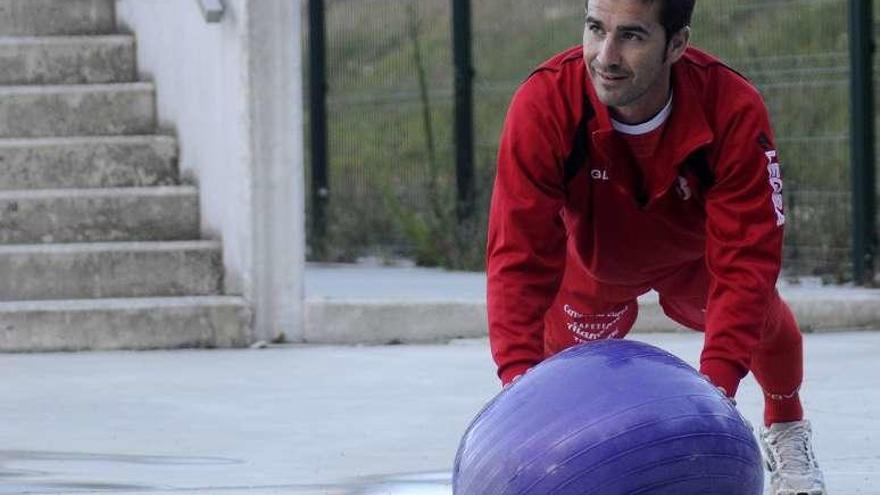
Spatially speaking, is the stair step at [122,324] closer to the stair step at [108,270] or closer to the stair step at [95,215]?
the stair step at [108,270]

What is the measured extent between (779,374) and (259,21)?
13.9 ft

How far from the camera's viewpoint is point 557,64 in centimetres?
512

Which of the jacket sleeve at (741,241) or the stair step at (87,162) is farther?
the stair step at (87,162)

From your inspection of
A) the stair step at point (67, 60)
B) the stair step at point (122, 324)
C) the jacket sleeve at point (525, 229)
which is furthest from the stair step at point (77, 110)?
the jacket sleeve at point (525, 229)

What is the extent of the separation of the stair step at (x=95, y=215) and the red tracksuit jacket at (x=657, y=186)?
5195 millimetres

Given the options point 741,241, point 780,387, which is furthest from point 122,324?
point 741,241

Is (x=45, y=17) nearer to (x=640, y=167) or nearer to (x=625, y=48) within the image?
(x=640, y=167)

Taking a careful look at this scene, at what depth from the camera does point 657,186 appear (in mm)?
5133

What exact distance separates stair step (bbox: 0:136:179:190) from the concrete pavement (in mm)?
1626

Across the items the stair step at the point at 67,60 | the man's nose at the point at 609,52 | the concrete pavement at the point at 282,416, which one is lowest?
the concrete pavement at the point at 282,416

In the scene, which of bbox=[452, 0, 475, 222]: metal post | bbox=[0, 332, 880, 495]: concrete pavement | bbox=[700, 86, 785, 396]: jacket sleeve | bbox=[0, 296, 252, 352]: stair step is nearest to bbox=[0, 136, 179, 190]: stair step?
bbox=[0, 296, 252, 352]: stair step

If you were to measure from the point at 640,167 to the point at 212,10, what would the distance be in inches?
182

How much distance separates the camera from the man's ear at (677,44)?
4855mm

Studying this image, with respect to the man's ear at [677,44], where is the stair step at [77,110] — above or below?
below
